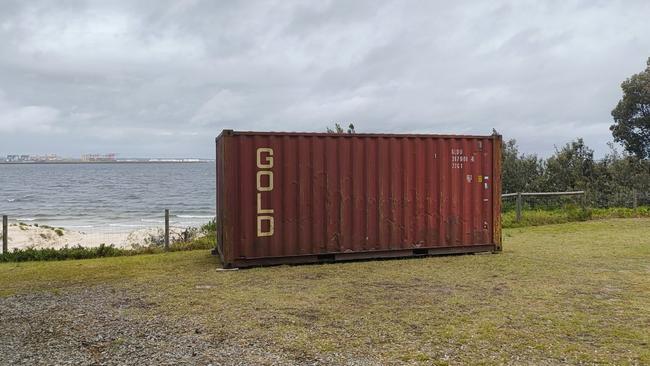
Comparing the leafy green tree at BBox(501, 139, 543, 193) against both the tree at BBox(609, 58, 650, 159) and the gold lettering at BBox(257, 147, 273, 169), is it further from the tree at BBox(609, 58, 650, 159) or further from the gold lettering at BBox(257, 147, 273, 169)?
the gold lettering at BBox(257, 147, 273, 169)

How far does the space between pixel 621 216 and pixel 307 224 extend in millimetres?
13066

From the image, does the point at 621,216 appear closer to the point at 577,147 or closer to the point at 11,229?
the point at 577,147

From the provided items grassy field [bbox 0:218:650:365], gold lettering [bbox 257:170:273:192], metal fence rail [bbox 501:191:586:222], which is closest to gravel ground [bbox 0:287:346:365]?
grassy field [bbox 0:218:650:365]

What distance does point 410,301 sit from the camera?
7.03m

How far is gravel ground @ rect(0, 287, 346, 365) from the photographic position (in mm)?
4910

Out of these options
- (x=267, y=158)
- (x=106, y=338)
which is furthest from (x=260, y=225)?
(x=106, y=338)

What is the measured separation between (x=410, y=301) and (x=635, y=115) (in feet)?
86.7

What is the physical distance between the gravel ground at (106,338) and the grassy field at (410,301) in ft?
0.61

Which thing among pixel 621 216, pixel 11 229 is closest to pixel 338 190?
pixel 621 216

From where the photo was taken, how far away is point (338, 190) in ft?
33.3

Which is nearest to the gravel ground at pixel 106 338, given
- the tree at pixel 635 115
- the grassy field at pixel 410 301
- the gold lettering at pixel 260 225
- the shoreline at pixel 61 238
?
the grassy field at pixel 410 301

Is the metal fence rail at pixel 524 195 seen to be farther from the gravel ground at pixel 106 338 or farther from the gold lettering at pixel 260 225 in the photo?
the gravel ground at pixel 106 338

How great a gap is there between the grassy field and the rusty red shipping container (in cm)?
42

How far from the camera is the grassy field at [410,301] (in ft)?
16.8
